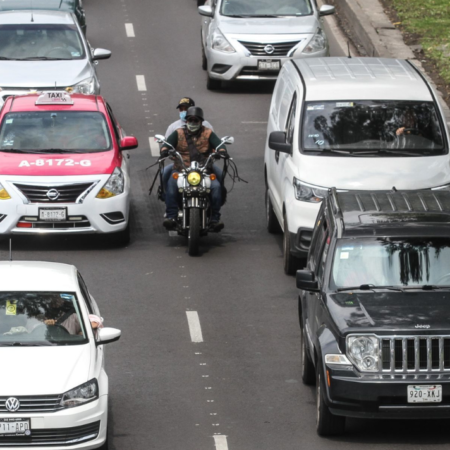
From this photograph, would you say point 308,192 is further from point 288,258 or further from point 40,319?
point 40,319

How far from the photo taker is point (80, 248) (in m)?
18.4

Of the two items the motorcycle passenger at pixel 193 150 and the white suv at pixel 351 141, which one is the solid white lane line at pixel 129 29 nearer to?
the motorcycle passenger at pixel 193 150

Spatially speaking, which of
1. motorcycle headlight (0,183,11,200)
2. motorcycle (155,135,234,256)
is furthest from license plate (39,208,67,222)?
motorcycle (155,135,234,256)

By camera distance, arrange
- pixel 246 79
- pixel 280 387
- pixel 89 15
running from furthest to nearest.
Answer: pixel 89 15, pixel 246 79, pixel 280 387

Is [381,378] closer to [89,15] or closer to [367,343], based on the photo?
[367,343]

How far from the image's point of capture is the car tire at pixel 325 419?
11.6 meters

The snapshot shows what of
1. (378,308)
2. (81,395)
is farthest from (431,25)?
(81,395)

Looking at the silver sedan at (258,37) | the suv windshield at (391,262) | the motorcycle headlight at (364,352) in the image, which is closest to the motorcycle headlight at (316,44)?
the silver sedan at (258,37)

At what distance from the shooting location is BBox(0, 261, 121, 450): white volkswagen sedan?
10.4 meters

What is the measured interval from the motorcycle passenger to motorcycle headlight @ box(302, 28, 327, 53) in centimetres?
782

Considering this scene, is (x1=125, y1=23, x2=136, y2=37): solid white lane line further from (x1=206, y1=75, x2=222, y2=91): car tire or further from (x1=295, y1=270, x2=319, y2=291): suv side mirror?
(x1=295, y1=270, x2=319, y2=291): suv side mirror

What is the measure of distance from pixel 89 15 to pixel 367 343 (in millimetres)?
23204

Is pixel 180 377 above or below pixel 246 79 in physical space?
above

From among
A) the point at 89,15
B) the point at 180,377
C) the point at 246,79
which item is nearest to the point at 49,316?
the point at 180,377
